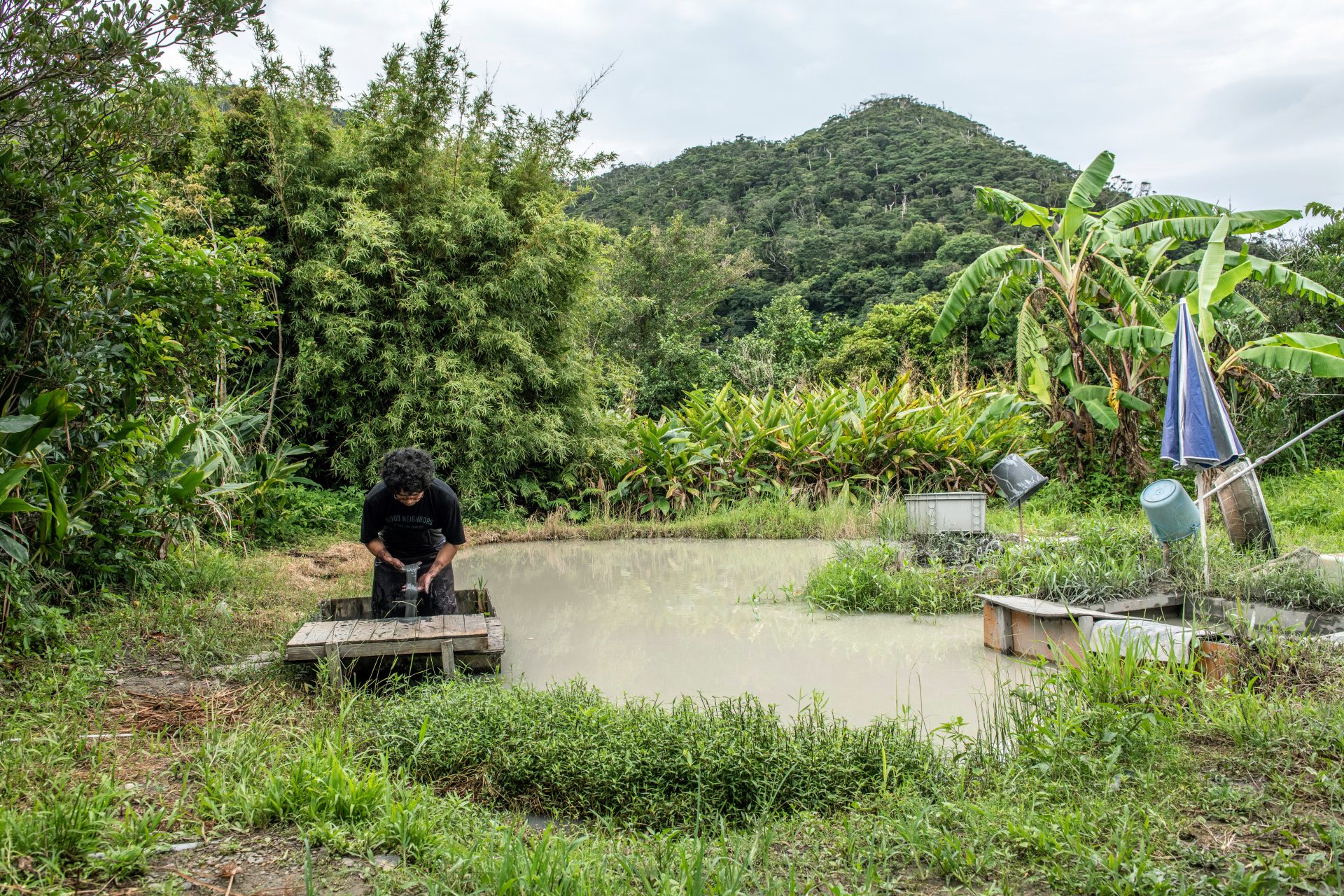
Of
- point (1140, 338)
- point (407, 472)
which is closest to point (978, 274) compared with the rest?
point (1140, 338)

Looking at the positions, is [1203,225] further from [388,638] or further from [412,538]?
[388,638]

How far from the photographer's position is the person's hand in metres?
5.01

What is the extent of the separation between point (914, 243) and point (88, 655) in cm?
2903

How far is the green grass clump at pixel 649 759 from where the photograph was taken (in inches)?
119

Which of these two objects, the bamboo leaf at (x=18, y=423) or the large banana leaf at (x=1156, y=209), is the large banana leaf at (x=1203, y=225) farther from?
the bamboo leaf at (x=18, y=423)

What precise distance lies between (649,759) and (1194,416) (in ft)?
14.7

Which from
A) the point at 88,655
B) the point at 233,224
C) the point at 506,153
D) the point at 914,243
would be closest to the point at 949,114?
the point at 914,243

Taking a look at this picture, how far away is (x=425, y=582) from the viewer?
198 inches

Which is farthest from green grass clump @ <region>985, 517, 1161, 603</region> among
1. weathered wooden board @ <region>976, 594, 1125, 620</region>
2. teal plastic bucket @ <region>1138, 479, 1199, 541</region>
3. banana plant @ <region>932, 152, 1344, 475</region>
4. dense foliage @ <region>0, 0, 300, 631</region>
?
dense foliage @ <region>0, 0, 300, 631</region>

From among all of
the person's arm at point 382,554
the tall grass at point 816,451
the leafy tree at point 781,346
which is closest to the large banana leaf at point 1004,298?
the tall grass at point 816,451

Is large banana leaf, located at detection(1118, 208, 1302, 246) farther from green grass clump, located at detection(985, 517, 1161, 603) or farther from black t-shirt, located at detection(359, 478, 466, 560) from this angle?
black t-shirt, located at detection(359, 478, 466, 560)

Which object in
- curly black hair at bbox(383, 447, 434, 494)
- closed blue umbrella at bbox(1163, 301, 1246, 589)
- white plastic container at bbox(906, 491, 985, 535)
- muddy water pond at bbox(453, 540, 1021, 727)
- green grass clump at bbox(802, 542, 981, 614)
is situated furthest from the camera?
white plastic container at bbox(906, 491, 985, 535)

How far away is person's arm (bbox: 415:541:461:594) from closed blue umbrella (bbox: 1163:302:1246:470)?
15.5ft

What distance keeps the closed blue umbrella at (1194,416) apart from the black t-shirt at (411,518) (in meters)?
4.70
